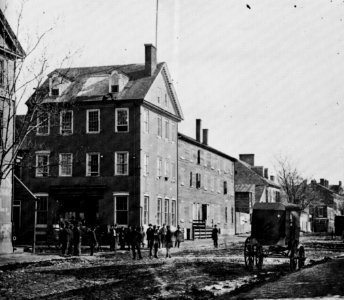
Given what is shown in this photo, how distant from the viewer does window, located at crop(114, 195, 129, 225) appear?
4225cm

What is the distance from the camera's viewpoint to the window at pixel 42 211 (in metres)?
43.9

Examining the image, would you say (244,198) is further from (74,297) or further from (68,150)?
(74,297)

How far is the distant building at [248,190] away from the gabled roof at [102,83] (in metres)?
28.9

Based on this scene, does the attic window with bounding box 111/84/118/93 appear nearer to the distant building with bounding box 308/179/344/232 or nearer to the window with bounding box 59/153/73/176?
the window with bounding box 59/153/73/176

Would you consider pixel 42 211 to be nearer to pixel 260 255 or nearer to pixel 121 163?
pixel 121 163

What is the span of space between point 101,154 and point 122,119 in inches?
119

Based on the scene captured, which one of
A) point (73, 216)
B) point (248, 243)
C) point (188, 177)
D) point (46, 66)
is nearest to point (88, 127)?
point (73, 216)

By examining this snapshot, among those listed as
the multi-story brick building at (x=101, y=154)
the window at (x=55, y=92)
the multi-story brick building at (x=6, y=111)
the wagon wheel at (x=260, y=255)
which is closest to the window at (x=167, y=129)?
the multi-story brick building at (x=101, y=154)

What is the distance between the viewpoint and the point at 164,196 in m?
47.3

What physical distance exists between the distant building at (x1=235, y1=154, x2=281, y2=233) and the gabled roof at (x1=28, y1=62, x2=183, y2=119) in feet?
95.0

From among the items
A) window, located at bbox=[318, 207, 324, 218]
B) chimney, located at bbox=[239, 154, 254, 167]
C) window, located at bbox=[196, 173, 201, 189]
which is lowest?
window, located at bbox=[318, 207, 324, 218]

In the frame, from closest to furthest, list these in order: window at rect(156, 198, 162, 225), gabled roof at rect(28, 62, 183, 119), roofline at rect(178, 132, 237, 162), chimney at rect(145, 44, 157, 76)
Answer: gabled roof at rect(28, 62, 183, 119)
window at rect(156, 198, 162, 225)
chimney at rect(145, 44, 157, 76)
roofline at rect(178, 132, 237, 162)

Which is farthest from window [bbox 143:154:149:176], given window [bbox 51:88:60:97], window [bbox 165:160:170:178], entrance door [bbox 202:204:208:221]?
entrance door [bbox 202:204:208:221]

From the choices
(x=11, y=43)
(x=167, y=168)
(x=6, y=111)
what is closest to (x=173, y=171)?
(x=167, y=168)
